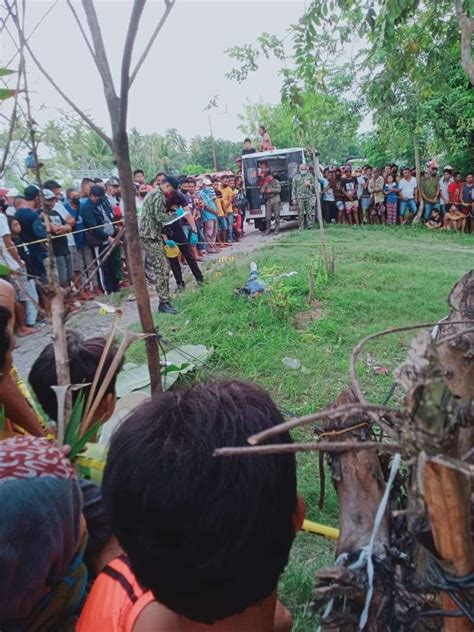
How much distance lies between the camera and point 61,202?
22.5 feet

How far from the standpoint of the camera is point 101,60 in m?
0.88

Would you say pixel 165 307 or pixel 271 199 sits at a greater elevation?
pixel 271 199

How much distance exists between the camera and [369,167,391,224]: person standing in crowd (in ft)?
39.3

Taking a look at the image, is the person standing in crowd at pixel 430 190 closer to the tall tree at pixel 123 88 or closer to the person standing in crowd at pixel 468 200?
the person standing in crowd at pixel 468 200

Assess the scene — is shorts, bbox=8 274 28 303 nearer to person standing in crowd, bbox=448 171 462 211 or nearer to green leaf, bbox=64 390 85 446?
green leaf, bbox=64 390 85 446

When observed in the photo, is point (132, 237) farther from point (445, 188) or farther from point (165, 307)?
point (445, 188)

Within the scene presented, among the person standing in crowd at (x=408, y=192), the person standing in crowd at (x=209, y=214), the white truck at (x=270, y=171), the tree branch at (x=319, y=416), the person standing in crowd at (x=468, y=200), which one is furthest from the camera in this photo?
the white truck at (x=270, y=171)

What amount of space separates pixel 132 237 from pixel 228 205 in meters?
11.0

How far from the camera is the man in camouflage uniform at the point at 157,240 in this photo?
239 inches

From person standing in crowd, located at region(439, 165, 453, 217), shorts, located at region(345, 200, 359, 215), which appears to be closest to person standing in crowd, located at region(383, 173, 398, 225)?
shorts, located at region(345, 200, 359, 215)

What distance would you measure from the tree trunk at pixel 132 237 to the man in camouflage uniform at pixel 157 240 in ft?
16.3

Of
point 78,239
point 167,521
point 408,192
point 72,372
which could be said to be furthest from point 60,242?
point 408,192

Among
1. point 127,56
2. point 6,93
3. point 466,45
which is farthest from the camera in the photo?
point 466,45

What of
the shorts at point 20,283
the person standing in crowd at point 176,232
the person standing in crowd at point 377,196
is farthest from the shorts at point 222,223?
the shorts at point 20,283
